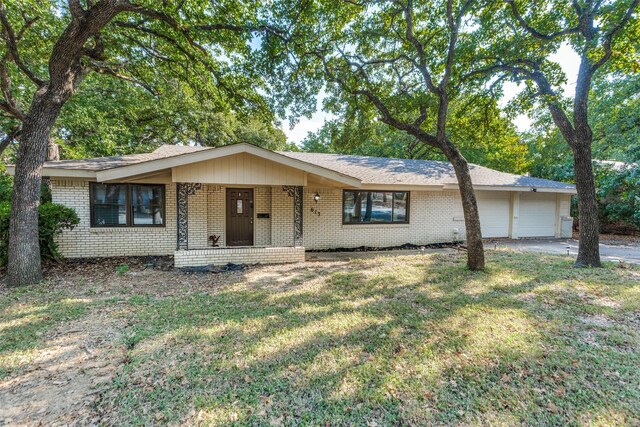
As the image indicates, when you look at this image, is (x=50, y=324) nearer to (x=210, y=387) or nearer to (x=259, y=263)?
(x=210, y=387)

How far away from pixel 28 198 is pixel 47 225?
1.28 meters

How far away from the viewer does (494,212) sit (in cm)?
1271

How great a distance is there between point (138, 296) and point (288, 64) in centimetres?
685

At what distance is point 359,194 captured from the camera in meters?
10.5

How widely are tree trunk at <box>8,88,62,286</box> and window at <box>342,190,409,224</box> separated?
801cm

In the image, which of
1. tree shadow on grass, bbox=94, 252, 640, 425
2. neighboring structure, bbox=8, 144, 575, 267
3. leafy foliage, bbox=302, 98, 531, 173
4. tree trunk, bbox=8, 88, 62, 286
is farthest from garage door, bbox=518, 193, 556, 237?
tree trunk, bbox=8, 88, 62, 286

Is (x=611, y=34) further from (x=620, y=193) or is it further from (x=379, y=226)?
(x=620, y=193)

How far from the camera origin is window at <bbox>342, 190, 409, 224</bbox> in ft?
34.3

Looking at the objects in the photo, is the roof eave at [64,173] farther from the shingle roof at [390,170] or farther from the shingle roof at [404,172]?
the shingle roof at [404,172]

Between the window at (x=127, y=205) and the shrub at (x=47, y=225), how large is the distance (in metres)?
1.05

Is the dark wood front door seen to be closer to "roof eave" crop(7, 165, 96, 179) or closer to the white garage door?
"roof eave" crop(7, 165, 96, 179)

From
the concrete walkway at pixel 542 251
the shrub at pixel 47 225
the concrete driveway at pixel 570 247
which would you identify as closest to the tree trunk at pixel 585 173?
the concrete walkway at pixel 542 251

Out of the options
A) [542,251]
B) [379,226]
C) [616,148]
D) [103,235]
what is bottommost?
[542,251]

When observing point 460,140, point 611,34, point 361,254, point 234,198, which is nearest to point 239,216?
point 234,198
